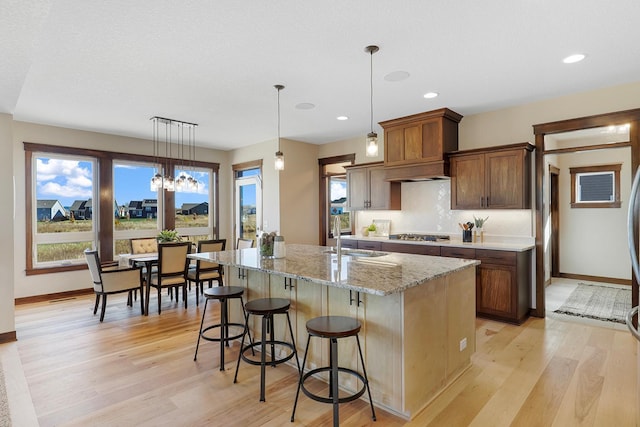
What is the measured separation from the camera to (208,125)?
5.59 meters

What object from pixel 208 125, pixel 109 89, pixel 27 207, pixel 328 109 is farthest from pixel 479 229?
pixel 27 207

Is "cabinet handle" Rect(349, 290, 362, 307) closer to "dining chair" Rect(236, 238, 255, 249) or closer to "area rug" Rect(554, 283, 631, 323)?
"area rug" Rect(554, 283, 631, 323)

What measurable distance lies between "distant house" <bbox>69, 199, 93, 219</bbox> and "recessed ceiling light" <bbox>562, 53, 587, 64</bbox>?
22.9 feet

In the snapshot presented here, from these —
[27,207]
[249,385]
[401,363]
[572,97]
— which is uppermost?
[572,97]

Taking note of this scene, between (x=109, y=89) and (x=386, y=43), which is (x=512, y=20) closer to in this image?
(x=386, y=43)

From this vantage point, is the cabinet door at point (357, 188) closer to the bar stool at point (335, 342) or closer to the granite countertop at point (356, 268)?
the granite countertop at point (356, 268)

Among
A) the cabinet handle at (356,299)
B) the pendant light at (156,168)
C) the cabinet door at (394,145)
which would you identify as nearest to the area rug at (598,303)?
the cabinet door at (394,145)

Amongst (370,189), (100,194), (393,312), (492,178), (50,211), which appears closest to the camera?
(393,312)

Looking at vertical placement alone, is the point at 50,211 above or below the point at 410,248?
above

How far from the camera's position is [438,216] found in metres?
5.39

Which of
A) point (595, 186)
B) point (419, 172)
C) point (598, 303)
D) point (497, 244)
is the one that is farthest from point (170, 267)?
point (595, 186)

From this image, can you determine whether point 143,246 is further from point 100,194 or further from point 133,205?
point 100,194

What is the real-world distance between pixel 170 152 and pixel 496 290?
6.17m

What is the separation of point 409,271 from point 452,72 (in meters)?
2.19
